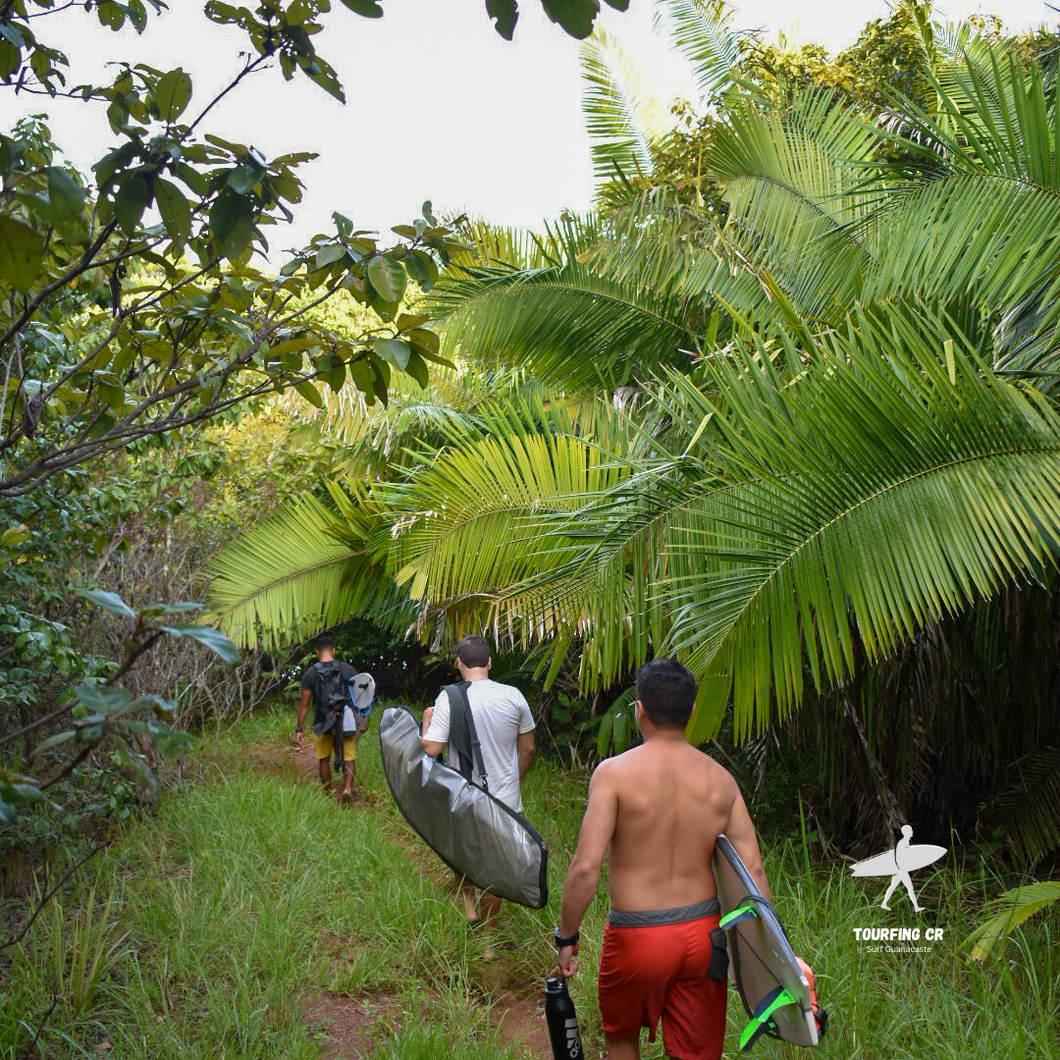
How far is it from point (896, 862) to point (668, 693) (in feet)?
9.44

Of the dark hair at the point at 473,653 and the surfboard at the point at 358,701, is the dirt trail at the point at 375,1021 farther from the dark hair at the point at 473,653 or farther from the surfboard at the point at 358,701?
the surfboard at the point at 358,701

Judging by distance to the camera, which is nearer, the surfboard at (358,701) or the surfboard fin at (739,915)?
the surfboard fin at (739,915)

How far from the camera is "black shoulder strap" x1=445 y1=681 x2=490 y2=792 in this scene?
536 cm

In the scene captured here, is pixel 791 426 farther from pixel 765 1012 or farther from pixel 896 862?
pixel 896 862

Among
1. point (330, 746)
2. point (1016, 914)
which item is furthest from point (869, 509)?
Answer: point (330, 746)

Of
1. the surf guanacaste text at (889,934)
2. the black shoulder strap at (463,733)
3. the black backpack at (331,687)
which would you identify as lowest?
the surf guanacaste text at (889,934)

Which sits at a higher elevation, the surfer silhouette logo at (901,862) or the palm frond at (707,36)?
the palm frond at (707,36)

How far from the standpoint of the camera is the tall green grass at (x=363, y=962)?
13.8 ft

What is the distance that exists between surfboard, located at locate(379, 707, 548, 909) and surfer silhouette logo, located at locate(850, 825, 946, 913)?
6.42ft

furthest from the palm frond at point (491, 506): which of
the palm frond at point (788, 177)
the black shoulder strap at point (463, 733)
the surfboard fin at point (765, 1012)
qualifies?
the surfboard fin at point (765, 1012)

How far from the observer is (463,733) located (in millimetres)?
5375

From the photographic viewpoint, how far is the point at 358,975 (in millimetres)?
5094

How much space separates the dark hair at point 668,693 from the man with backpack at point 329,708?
227 inches

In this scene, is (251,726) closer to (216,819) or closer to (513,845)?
(216,819)
